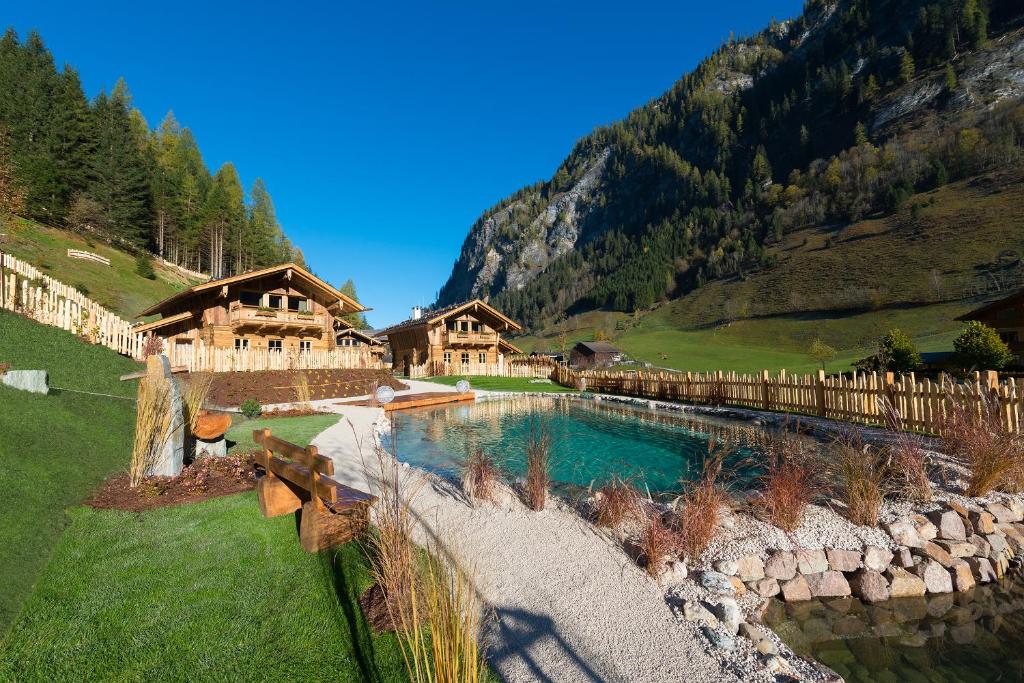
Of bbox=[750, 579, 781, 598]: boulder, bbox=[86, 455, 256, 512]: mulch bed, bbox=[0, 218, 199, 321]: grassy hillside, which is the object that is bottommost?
bbox=[750, 579, 781, 598]: boulder

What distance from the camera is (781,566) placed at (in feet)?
16.2

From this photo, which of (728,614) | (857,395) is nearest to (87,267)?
(728,614)

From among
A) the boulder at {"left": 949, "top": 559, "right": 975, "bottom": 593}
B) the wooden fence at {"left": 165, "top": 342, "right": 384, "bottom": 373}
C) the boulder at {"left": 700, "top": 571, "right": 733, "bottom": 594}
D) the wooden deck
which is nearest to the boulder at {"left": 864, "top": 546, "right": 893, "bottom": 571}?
the boulder at {"left": 949, "top": 559, "right": 975, "bottom": 593}

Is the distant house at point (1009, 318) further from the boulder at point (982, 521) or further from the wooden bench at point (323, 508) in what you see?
the wooden bench at point (323, 508)

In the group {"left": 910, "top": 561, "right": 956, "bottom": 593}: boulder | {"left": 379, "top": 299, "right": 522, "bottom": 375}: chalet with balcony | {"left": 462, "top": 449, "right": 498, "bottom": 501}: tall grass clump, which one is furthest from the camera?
{"left": 379, "top": 299, "right": 522, "bottom": 375}: chalet with balcony

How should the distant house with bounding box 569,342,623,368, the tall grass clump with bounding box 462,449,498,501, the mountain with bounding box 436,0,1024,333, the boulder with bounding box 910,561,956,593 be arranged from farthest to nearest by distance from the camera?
the mountain with bounding box 436,0,1024,333
the distant house with bounding box 569,342,623,368
the tall grass clump with bounding box 462,449,498,501
the boulder with bounding box 910,561,956,593

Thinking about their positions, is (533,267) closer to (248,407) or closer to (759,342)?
(759,342)

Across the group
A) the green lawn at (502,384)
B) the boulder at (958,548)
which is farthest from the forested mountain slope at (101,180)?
the boulder at (958,548)

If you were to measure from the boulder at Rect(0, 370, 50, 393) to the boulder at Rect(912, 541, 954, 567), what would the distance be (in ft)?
43.8

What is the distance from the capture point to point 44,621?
3.59 m

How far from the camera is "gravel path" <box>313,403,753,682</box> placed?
339cm

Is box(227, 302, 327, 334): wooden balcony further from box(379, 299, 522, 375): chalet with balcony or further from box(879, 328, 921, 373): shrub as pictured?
box(879, 328, 921, 373): shrub

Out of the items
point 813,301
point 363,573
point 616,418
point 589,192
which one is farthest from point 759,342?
point 589,192

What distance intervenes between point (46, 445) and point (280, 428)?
20.8ft
